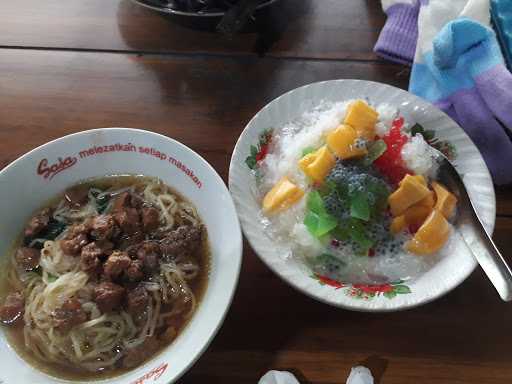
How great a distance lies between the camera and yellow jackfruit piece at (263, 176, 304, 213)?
3.99 ft

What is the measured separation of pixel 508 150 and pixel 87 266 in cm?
119

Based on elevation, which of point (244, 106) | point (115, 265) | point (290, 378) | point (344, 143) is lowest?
point (290, 378)

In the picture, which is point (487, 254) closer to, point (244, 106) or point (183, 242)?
point (183, 242)

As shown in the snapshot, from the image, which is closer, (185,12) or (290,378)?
(290,378)

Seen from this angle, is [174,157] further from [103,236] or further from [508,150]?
[508,150]

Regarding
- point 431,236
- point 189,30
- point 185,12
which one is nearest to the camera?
point 431,236

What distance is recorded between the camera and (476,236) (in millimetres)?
1146

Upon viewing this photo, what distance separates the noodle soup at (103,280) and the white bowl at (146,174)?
0.10 feet

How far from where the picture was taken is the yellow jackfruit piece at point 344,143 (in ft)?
4.01

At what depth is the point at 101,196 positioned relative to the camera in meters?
1.25

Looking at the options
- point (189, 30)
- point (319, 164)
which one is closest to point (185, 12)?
point (189, 30)

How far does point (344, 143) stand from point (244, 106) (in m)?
0.44

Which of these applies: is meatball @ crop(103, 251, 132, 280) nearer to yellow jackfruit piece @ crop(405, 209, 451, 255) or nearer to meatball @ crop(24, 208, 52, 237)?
meatball @ crop(24, 208, 52, 237)

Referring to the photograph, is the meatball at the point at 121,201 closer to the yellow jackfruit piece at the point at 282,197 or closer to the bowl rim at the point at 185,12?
the yellow jackfruit piece at the point at 282,197
